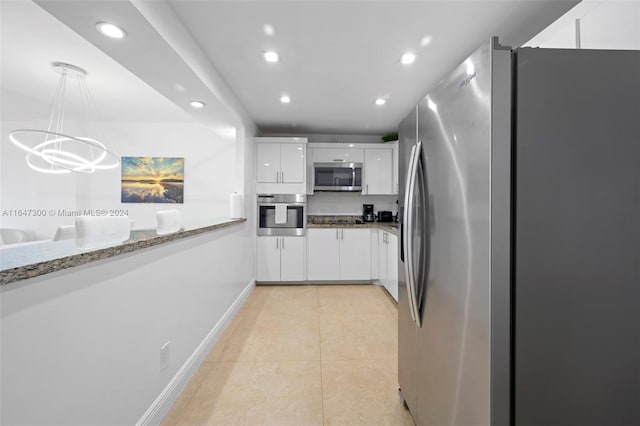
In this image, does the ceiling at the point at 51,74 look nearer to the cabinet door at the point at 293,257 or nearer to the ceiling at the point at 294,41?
the ceiling at the point at 294,41

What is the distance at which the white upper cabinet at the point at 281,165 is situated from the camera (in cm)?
406

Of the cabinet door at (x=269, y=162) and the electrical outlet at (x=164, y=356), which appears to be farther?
the cabinet door at (x=269, y=162)

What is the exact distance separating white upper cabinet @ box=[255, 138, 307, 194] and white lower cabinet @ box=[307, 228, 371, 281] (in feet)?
2.48

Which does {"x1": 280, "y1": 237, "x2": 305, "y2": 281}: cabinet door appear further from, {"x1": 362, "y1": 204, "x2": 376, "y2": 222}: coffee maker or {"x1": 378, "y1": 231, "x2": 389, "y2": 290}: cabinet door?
{"x1": 362, "y1": 204, "x2": 376, "y2": 222}: coffee maker

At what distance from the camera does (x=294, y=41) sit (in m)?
1.96

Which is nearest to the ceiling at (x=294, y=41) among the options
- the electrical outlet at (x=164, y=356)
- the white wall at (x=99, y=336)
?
the white wall at (x=99, y=336)

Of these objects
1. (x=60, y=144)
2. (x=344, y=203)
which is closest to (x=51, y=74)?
(x=60, y=144)

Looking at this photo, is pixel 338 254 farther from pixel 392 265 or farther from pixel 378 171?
pixel 378 171

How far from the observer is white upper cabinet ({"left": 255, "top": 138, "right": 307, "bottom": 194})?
4.06 meters

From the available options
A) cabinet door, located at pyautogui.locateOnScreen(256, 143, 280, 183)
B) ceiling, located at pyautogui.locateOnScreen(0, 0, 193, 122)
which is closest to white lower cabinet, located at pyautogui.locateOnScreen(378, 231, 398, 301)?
cabinet door, located at pyautogui.locateOnScreen(256, 143, 280, 183)

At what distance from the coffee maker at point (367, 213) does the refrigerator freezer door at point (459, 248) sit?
342 centimetres

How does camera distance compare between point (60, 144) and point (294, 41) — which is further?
point (60, 144)

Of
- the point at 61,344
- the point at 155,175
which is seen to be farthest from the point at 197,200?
the point at 61,344

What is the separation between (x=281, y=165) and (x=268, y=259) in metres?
1.39
